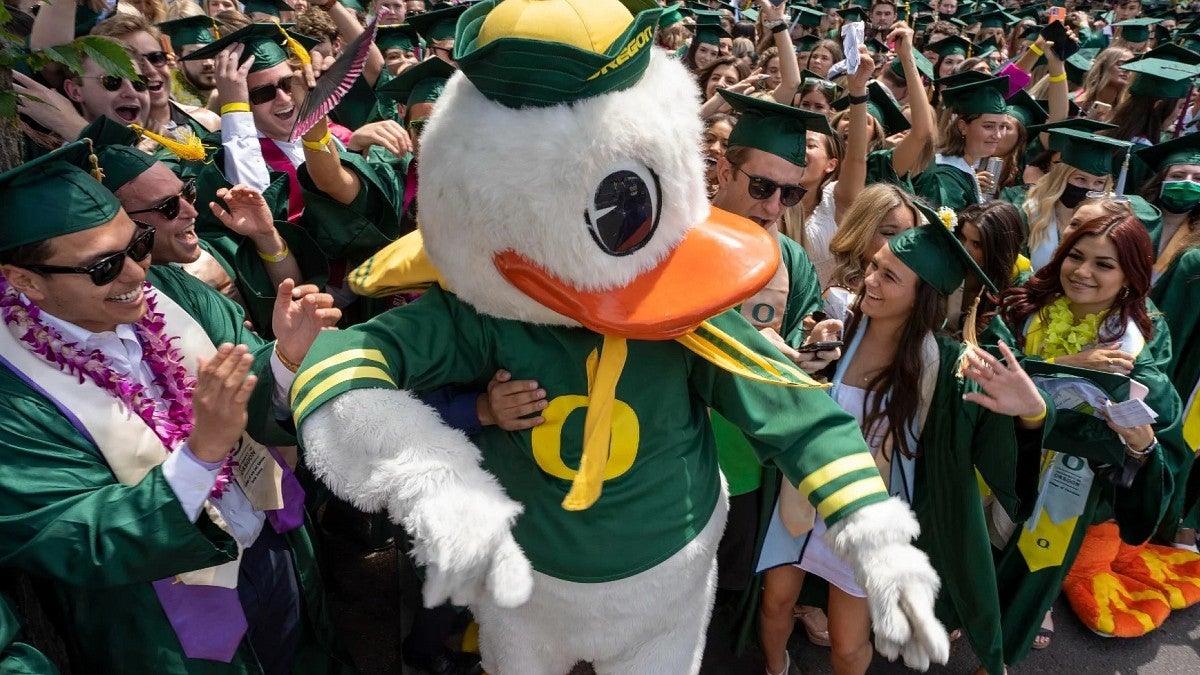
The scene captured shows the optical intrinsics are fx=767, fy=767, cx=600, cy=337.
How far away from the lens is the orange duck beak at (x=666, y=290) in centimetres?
158

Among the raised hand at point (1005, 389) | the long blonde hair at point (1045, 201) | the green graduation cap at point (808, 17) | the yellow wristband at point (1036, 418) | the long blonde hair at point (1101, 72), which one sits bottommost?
the green graduation cap at point (808, 17)

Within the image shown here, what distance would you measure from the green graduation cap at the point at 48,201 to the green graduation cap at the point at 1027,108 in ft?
18.6

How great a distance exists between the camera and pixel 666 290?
63.6 inches

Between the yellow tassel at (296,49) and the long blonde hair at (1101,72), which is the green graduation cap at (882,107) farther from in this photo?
the yellow tassel at (296,49)

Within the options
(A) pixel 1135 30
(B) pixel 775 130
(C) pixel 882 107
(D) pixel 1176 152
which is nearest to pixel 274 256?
(B) pixel 775 130

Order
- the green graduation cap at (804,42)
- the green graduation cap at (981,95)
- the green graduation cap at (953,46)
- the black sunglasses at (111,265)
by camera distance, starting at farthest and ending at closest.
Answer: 1. the green graduation cap at (804,42)
2. the green graduation cap at (953,46)
3. the green graduation cap at (981,95)
4. the black sunglasses at (111,265)

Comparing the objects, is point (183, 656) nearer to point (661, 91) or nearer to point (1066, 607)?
point (661, 91)

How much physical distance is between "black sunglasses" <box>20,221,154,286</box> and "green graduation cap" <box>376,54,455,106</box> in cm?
153

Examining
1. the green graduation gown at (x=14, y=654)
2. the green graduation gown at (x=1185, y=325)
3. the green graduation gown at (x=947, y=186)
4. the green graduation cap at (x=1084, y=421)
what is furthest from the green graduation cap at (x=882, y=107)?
the green graduation gown at (x=14, y=654)

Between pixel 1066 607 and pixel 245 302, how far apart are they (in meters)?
4.01

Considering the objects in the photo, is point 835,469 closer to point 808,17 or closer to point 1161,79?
point 1161,79

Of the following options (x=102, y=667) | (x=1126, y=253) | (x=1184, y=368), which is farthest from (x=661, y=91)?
(x=1184, y=368)

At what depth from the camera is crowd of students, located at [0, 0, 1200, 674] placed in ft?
5.94

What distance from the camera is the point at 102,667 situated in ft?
6.71
